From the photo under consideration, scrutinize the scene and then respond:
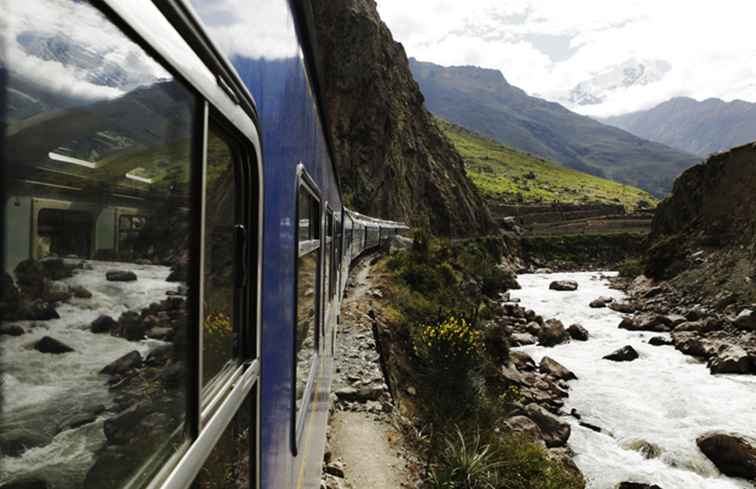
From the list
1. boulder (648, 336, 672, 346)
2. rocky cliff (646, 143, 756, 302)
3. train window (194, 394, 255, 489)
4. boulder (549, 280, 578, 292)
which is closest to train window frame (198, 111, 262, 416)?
train window (194, 394, 255, 489)

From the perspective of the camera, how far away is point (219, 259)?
4.77 feet

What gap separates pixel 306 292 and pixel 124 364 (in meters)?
2.86

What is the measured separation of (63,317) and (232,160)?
0.91m

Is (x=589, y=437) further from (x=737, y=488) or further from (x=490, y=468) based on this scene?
(x=490, y=468)

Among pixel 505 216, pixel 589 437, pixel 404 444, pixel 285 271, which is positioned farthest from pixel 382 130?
pixel 285 271

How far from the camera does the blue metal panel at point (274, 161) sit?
157 cm

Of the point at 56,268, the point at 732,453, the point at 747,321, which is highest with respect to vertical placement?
the point at 56,268

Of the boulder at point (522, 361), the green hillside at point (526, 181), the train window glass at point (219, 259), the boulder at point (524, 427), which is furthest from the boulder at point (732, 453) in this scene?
the green hillside at point (526, 181)

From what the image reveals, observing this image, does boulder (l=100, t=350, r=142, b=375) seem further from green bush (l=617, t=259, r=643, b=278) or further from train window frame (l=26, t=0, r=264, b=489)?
green bush (l=617, t=259, r=643, b=278)

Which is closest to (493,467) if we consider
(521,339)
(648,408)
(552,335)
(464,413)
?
(464,413)

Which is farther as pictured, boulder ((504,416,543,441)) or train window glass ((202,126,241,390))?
boulder ((504,416,543,441))

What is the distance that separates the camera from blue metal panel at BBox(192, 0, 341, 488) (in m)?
1.57

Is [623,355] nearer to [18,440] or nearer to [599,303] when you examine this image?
[599,303]

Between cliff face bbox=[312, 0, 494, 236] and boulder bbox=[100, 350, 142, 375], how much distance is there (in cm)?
3679
